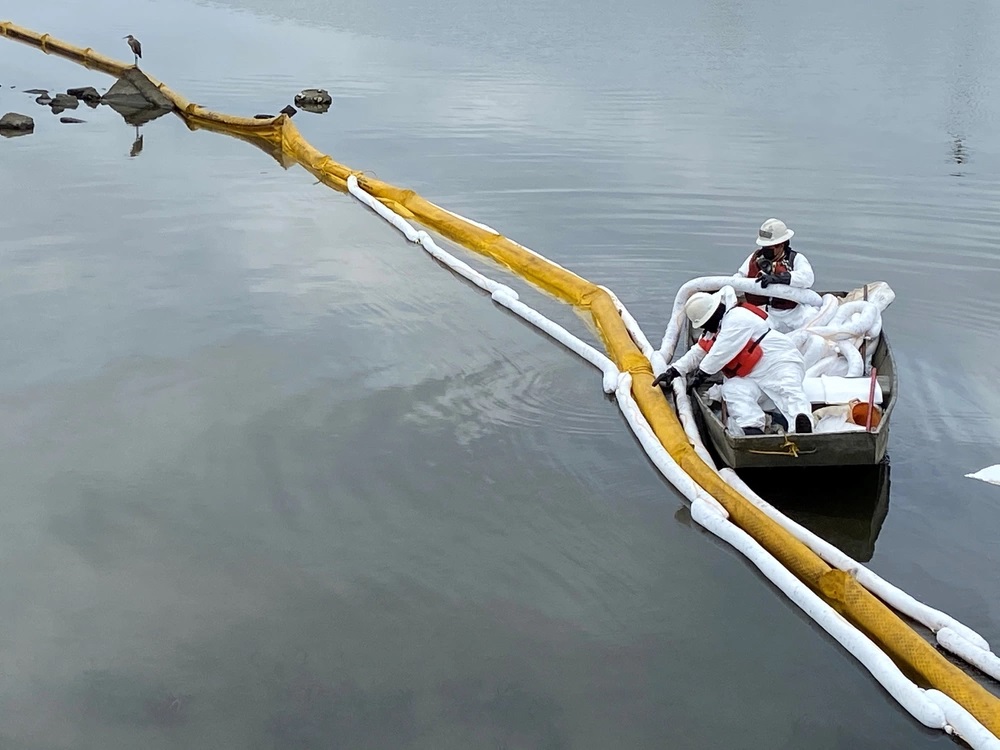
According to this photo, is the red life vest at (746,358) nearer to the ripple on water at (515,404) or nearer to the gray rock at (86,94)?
the ripple on water at (515,404)

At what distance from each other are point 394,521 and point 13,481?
3808 millimetres

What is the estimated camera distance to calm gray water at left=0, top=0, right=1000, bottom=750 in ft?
25.2

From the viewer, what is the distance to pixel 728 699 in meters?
7.66

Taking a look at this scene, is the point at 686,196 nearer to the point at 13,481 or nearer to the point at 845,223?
the point at 845,223

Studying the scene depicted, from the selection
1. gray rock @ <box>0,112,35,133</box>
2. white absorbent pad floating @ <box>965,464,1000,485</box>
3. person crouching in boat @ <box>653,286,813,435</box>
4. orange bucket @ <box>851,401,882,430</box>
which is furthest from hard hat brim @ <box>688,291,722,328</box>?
gray rock @ <box>0,112,35,133</box>

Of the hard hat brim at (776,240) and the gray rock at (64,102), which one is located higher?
the gray rock at (64,102)

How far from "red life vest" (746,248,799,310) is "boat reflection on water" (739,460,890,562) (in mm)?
2493

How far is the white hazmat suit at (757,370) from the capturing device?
1005cm

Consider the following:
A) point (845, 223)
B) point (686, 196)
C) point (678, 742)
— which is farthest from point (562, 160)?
point (678, 742)

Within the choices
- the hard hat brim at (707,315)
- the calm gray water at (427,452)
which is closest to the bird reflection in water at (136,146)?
the calm gray water at (427,452)

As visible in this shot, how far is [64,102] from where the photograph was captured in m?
28.3

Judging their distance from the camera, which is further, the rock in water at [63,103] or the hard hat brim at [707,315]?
the rock in water at [63,103]

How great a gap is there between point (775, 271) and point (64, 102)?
22697 mm

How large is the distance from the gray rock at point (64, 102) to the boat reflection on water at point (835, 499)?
24125 millimetres
